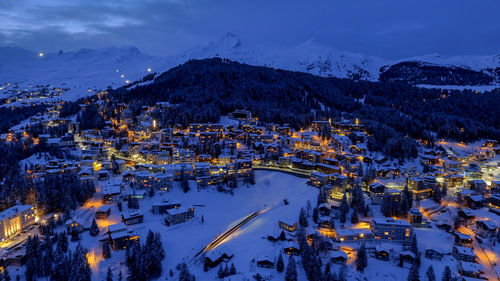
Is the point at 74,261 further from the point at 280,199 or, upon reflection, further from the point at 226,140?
the point at 226,140

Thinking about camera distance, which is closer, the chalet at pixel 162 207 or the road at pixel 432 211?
the chalet at pixel 162 207

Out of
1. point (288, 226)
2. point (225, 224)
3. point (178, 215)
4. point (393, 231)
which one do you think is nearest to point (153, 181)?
point (178, 215)

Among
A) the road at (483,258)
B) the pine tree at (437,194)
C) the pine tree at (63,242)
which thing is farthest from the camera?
the pine tree at (437,194)

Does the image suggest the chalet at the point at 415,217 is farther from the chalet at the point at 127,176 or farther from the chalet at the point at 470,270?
the chalet at the point at 127,176

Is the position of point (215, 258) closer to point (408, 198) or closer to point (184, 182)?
point (184, 182)

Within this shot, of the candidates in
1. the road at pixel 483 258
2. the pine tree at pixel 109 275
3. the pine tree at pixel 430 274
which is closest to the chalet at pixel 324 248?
the pine tree at pixel 430 274

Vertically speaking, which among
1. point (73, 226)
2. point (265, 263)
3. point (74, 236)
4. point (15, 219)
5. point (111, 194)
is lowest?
point (265, 263)

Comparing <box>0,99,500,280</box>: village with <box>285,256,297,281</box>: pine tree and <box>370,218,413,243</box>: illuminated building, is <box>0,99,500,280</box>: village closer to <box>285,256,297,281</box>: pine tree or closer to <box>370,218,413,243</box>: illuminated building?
<box>370,218,413,243</box>: illuminated building
